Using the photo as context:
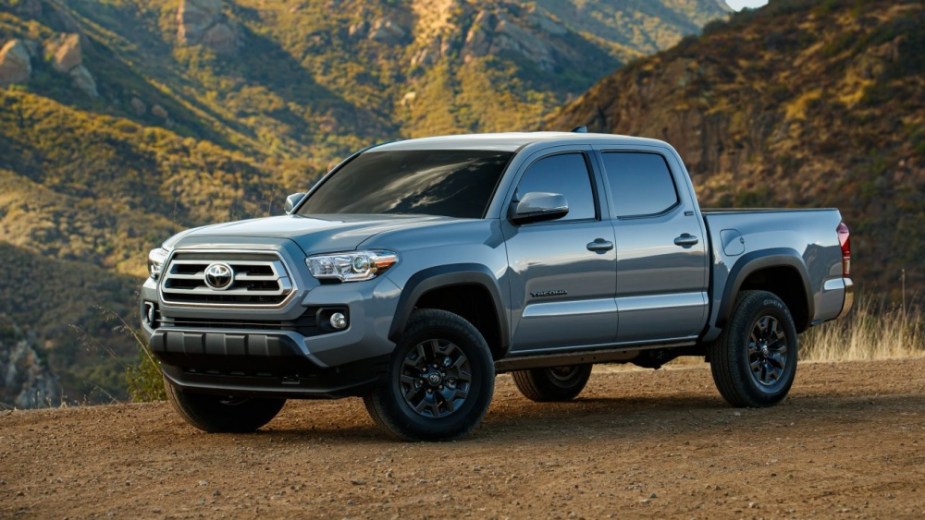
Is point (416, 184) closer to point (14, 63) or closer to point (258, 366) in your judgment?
point (258, 366)

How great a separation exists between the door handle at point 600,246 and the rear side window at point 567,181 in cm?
20

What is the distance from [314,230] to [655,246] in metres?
2.58

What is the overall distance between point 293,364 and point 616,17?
183m

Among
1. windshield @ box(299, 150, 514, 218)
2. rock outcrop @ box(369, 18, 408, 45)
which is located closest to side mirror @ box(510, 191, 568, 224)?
windshield @ box(299, 150, 514, 218)

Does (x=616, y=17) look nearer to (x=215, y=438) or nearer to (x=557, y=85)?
(x=557, y=85)

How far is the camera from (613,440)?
8859mm

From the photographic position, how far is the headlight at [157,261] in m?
8.88

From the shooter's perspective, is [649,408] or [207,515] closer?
[207,515]

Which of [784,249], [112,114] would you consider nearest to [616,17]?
[112,114]

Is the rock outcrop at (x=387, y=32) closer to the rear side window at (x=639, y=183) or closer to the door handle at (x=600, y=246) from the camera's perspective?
the rear side window at (x=639, y=183)

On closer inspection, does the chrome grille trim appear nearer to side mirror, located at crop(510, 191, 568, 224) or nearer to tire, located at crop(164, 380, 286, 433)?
tire, located at crop(164, 380, 286, 433)

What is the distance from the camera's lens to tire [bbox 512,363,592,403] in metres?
11.6

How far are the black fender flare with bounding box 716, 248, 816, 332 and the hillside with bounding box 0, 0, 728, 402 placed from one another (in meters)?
27.1

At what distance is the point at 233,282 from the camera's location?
835cm
